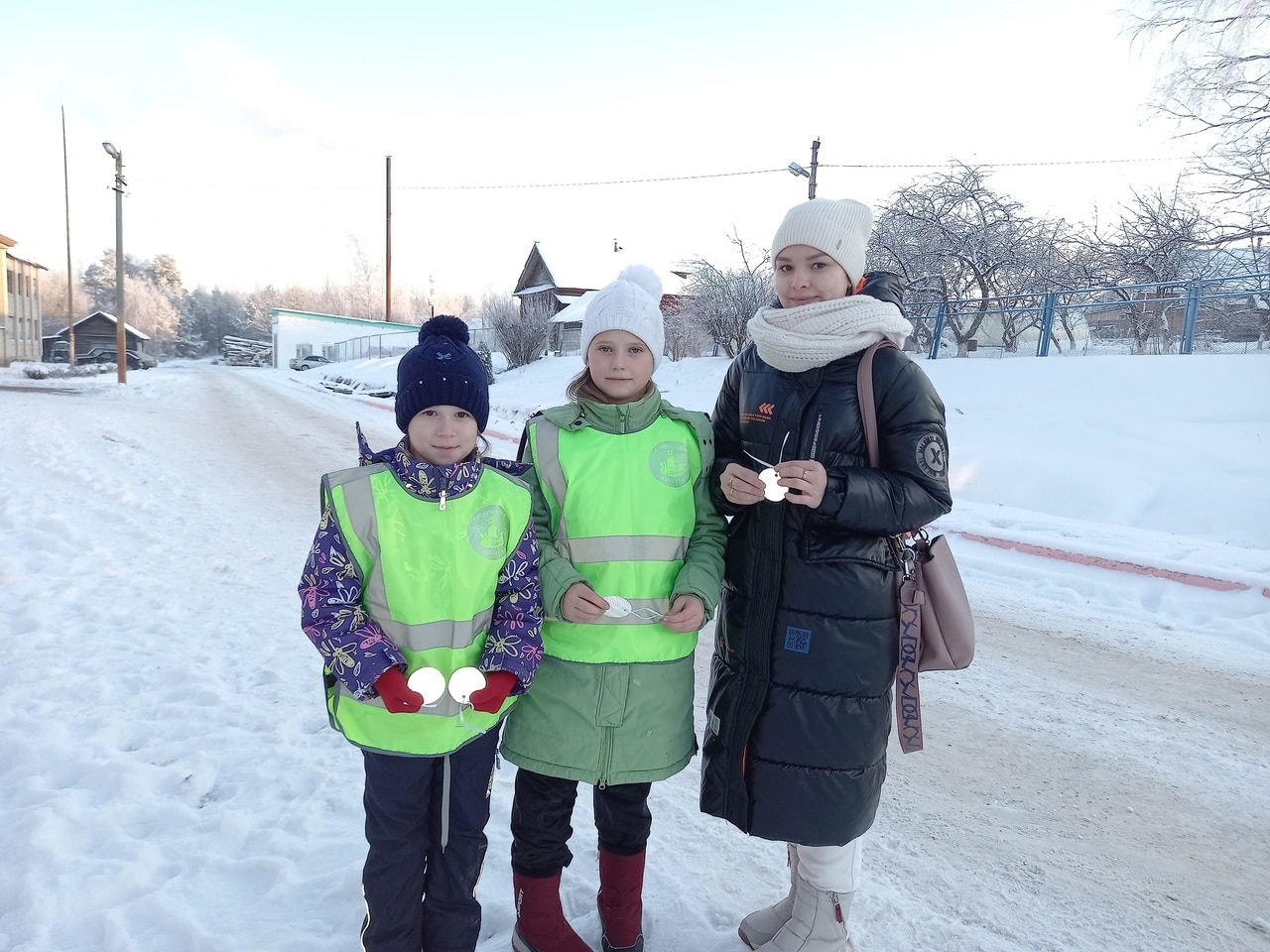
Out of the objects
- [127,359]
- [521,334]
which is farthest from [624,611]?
[127,359]

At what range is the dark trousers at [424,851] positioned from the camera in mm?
1918

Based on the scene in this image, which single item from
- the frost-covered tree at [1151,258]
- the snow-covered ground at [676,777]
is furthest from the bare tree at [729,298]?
the snow-covered ground at [676,777]

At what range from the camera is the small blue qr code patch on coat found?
6.45ft

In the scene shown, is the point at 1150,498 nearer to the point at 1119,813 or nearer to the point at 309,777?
the point at 1119,813

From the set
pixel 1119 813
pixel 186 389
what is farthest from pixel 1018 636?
pixel 186 389

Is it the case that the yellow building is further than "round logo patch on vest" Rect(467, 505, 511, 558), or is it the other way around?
the yellow building

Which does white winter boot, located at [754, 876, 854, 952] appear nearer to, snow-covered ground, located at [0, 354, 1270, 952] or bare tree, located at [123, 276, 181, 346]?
snow-covered ground, located at [0, 354, 1270, 952]

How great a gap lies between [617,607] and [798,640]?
466mm

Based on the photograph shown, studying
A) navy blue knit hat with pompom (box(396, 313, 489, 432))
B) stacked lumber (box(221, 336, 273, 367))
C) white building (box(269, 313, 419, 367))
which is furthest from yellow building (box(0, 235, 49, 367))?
navy blue knit hat with pompom (box(396, 313, 489, 432))

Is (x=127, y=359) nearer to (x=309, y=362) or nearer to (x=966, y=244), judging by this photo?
(x=309, y=362)

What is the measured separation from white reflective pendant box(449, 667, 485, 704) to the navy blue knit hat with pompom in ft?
1.99

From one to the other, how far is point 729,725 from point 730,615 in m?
0.29

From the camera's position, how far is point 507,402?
20438 mm

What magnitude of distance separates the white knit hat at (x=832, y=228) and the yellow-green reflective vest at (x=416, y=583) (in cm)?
107
